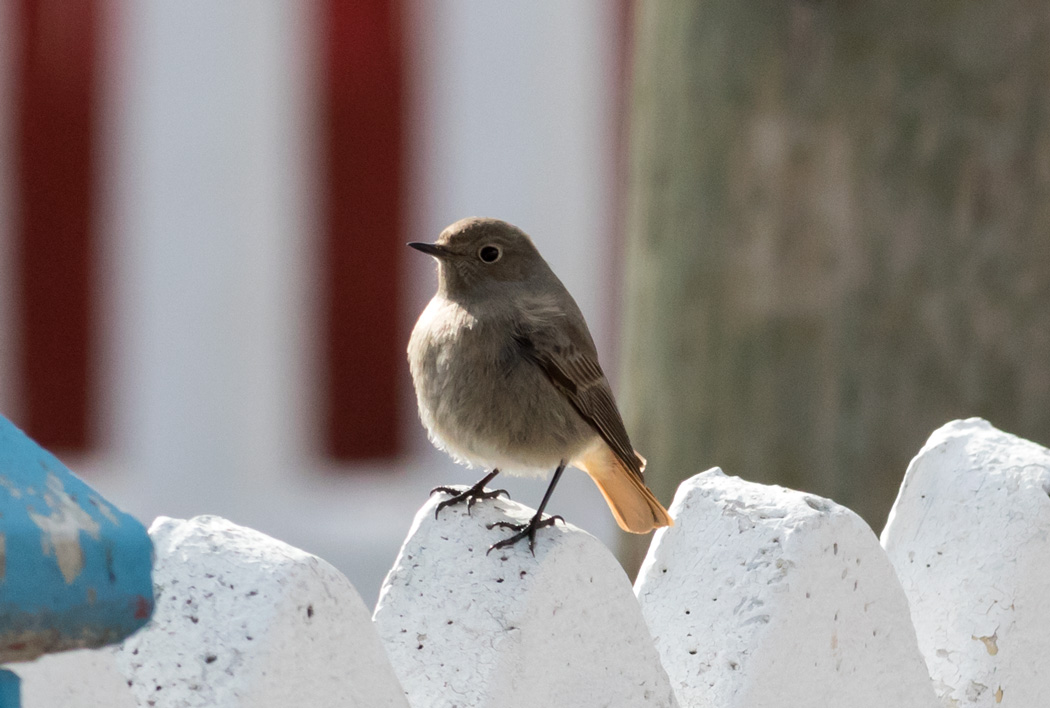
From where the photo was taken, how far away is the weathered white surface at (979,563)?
266 cm

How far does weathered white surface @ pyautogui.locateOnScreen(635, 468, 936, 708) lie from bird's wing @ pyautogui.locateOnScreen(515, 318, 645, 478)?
0.80 m

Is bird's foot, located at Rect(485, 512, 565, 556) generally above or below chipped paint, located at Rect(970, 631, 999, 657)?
above

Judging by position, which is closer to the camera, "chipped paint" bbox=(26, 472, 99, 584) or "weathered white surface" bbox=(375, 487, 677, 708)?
"chipped paint" bbox=(26, 472, 99, 584)

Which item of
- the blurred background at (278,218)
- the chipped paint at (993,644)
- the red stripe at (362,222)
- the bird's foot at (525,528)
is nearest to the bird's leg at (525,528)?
the bird's foot at (525,528)

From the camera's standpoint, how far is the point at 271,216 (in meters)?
8.30

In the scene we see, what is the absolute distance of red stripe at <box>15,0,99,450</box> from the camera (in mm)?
8375

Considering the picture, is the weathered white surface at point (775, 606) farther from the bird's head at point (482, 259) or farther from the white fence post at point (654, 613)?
the bird's head at point (482, 259)

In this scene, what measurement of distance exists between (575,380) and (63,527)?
2108 mm

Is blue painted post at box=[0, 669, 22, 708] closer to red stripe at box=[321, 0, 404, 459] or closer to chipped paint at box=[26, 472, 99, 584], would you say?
chipped paint at box=[26, 472, 99, 584]

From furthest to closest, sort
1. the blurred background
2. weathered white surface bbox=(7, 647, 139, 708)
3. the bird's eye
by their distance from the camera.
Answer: the blurred background, the bird's eye, weathered white surface bbox=(7, 647, 139, 708)

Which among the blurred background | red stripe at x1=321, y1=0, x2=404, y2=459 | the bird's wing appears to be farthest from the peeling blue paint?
red stripe at x1=321, y1=0, x2=404, y2=459

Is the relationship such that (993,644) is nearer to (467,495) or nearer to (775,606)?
(775,606)

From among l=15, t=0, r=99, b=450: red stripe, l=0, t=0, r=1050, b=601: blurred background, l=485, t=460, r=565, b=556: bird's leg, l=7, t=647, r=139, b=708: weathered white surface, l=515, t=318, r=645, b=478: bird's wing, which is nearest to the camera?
l=7, t=647, r=139, b=708: weathered white surface

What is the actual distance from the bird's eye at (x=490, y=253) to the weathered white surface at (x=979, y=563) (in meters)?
1.04
